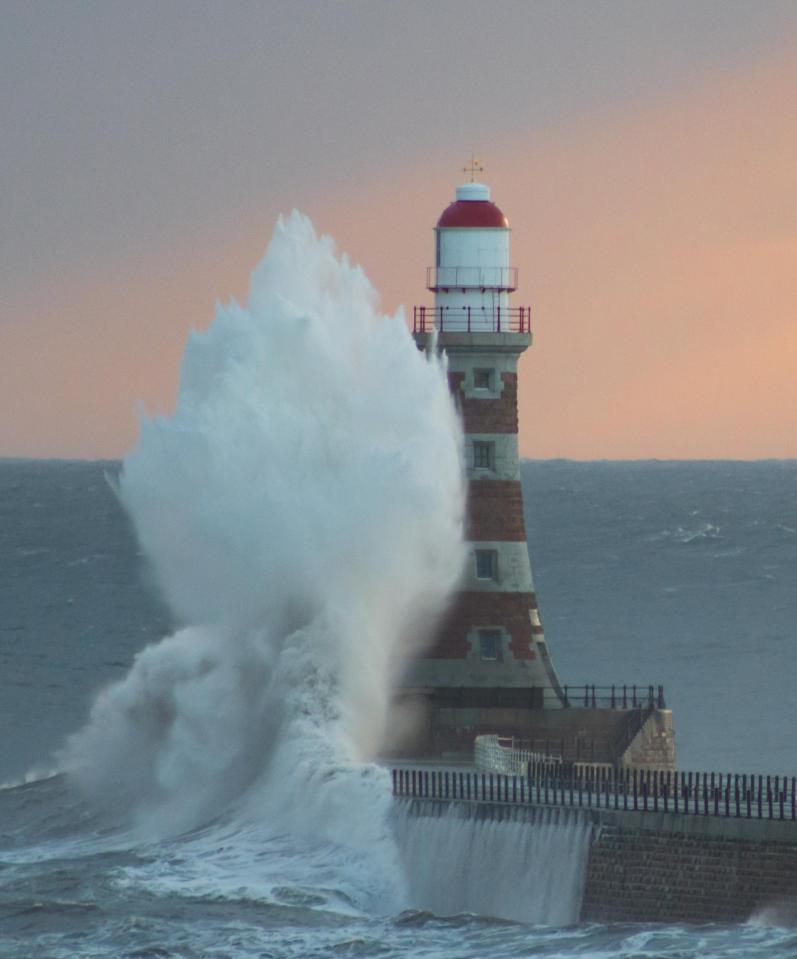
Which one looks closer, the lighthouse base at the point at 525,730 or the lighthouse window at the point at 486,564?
the lighthouse base at the point at 525,730

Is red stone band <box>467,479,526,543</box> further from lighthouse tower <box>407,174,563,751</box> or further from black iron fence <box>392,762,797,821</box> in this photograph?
black iron fence <box>392,762,797,821</box>

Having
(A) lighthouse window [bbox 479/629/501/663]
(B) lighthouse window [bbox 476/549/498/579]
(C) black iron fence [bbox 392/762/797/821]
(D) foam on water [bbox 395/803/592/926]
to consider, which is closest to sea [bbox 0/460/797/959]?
(D) foam on water [bbox 395/803/592/926]

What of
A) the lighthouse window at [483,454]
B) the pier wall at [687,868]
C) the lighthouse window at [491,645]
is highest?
the lighthouse window at [483,454]

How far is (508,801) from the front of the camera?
42156mm

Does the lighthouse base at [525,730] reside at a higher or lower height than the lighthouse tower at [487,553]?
lower

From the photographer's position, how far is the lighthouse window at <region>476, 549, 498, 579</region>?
4906cm

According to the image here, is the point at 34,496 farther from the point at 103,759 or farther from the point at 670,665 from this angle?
the point at 103,759

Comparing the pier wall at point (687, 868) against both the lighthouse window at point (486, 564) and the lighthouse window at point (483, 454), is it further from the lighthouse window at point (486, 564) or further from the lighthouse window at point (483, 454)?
the lighthouse window at point (483, 454)

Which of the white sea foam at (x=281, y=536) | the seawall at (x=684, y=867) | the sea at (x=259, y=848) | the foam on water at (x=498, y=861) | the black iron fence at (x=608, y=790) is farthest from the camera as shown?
the white sea foam at (x=281, y=536)

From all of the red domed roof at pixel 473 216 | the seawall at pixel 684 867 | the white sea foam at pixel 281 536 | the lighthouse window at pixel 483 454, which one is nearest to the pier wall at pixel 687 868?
the seawall at pixel 684 867

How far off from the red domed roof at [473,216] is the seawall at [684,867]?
1183cm

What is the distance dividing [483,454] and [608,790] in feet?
28.4

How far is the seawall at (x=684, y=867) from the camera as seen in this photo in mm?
39156

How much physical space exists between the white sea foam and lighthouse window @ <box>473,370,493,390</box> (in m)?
0.65
